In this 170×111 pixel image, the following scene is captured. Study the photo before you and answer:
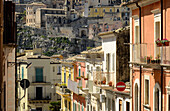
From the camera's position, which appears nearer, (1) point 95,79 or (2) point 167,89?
(2) point 167,89

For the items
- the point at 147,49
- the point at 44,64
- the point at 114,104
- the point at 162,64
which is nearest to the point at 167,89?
the point at 162,64

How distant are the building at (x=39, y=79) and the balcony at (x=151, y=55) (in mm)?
41217

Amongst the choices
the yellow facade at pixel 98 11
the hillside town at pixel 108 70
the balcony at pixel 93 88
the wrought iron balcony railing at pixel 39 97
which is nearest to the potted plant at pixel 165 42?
the hillside town at pixel 108 70

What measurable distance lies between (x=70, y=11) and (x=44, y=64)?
4967 inches

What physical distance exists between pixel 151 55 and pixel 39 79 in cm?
4611

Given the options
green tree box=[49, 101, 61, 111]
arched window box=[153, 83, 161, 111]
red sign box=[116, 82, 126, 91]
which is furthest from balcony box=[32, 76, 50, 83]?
arched window box=[153, 83, 161, 111]

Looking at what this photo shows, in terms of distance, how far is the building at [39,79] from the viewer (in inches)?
2411

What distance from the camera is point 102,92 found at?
95.2 feet

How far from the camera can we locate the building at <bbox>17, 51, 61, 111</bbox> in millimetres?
61250

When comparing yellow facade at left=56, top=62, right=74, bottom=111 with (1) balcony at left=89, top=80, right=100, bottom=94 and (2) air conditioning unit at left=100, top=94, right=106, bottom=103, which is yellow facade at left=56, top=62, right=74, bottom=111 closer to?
(1) balcony at left=89, top=80, right=100, bottom=94

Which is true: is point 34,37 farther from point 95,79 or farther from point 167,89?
point 167,89

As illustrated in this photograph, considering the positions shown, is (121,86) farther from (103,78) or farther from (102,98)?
(102,98)

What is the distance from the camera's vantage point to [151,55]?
18.0 m

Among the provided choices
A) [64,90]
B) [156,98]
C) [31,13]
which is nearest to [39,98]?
[64,90]
